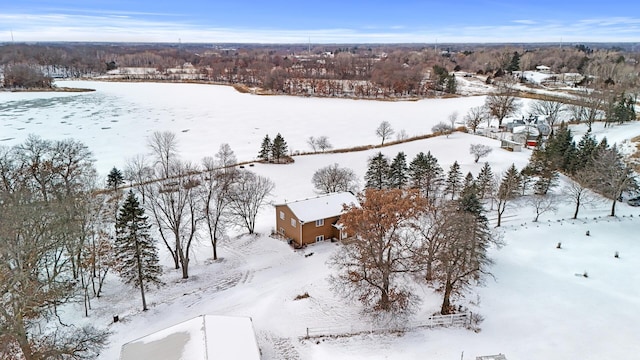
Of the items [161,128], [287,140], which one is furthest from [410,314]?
[161,128]

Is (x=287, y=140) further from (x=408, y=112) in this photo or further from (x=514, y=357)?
(x=514, y=357)

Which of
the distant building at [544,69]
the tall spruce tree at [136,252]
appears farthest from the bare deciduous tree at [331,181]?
the distant building at [544,69]

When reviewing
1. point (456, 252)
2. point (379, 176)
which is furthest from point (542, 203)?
point (456, 252)

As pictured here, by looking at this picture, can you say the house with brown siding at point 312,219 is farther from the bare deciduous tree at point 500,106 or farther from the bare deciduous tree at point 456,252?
the bare deciduous tree at point 500,106

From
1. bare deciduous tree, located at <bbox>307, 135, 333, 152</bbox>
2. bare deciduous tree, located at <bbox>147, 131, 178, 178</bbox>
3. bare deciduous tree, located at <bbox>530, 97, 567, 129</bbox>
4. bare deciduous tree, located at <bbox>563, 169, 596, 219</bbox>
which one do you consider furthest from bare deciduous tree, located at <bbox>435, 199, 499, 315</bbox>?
bare deciduous tree, located at <bbox>530, 97, 567, 129</bbox>

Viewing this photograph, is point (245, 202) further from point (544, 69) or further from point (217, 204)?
point (544, 69)

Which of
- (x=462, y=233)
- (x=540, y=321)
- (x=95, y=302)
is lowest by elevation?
(x=95, y=302)
